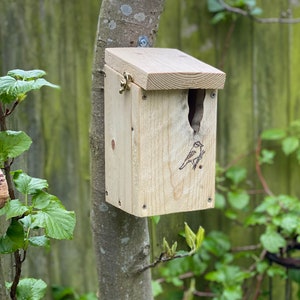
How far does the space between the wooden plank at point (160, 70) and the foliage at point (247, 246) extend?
Answer: 1174mm

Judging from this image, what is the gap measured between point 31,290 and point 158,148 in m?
0.40

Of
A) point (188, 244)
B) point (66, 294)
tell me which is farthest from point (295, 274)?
point (188, 244)

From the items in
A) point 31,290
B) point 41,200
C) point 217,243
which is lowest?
point 217,243

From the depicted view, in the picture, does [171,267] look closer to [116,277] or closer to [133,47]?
[116,277]

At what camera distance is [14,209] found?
1.23m

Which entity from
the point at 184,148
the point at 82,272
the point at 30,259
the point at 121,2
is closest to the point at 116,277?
the point at 30,259

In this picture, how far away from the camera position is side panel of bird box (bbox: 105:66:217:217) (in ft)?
4.70

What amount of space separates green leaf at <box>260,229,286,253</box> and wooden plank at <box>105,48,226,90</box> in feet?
3.88

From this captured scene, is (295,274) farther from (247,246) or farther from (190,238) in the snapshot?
(190,238)

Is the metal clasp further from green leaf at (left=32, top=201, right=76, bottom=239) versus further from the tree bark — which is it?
green leaf at (left=32, top=201, right=76, bottom=239)

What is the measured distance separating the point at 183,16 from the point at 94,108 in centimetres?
117

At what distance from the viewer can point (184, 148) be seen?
4.89 ft

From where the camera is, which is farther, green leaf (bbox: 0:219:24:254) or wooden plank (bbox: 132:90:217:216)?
wooden plank (bbox: 132:90:217:216)

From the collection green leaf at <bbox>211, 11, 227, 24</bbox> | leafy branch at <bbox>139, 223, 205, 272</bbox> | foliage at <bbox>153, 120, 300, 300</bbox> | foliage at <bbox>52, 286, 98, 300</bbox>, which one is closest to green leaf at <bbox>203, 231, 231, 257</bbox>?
foliage at <bbox>153, 120, 300, 300</bbox>
